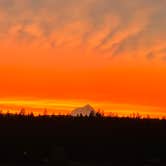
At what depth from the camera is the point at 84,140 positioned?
50594 millimetres

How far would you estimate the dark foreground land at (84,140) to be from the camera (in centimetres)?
4568

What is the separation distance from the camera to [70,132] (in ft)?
171

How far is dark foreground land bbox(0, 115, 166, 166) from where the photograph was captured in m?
45.7

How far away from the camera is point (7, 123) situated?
172ft

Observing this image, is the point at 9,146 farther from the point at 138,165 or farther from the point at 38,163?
the point at 138,165

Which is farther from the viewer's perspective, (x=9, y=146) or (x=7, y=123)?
(x=7, y=123)

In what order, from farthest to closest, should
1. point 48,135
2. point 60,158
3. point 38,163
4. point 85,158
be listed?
1. point 48,135
2. point 85,158
3. point 38,163
4. point 60,158

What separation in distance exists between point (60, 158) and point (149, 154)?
12154 millimetres

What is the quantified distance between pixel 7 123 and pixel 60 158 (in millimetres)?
15477

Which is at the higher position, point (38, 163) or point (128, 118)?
point (128, 118)

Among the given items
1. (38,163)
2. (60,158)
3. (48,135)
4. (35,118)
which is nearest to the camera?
(60,158)

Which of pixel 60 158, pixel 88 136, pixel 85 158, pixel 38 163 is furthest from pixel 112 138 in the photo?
pixel 60 158

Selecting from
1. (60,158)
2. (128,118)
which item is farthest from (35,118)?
(60,158)

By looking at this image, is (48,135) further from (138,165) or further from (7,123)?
(138,165)
